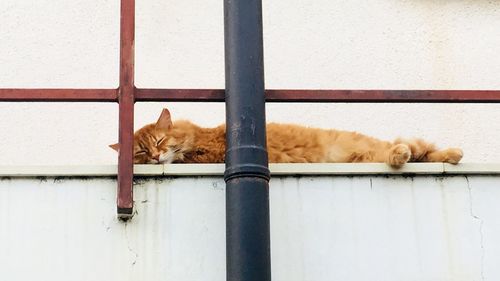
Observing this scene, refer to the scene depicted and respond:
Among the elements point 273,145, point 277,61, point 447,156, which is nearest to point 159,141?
point 273,145

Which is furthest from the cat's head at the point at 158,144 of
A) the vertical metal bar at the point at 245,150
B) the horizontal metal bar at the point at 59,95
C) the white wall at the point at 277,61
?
the vertical metal bar at the point at 245,150

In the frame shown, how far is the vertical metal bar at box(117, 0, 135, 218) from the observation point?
2.62 m

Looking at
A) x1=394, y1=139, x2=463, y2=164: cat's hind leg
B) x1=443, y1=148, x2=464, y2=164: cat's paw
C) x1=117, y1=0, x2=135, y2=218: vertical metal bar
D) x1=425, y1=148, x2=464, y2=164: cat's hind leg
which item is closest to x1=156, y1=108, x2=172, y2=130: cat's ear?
x1=117, y1=0, x2=135, y2=218: vertical metal bar

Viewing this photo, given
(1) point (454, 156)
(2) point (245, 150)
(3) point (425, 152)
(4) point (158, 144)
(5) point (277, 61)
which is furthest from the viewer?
(5) point (277, 61)

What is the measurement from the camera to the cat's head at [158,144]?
142 inches

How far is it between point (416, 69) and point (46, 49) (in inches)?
81.9

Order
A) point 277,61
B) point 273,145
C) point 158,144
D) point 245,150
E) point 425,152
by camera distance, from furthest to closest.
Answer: point 277,61
point 158,144
point 273,145
point 425,152
point 245,150

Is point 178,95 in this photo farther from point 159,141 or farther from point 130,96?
point 159,141

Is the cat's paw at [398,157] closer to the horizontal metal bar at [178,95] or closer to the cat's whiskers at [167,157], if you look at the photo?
the horizontal metal bar at [178,95]

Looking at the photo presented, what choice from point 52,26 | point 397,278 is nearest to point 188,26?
point 52,26

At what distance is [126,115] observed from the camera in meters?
2.69

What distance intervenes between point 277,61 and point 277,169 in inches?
65.7

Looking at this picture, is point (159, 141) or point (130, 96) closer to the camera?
point (130, 96)

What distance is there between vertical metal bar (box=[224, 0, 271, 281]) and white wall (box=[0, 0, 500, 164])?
59.8 inches
